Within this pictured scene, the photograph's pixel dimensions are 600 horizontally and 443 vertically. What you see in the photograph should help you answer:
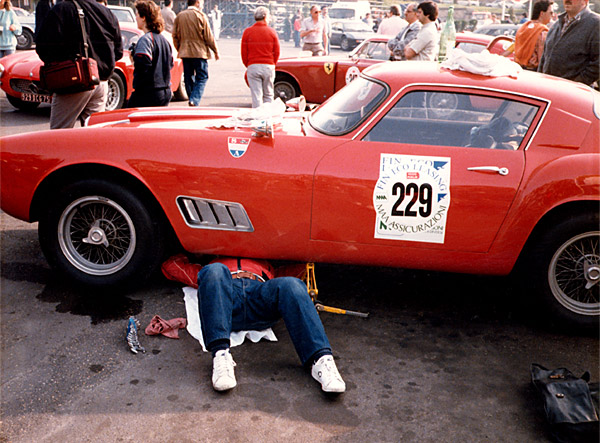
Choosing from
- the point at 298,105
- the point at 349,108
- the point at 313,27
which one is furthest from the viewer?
the point at 313,27

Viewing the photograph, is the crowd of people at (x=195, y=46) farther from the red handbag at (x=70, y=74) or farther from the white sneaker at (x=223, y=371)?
the white sneaker at (x=223, y=371)

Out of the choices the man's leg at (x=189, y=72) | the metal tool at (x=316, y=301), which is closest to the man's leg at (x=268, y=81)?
the man's leg at (x=189, y=72)

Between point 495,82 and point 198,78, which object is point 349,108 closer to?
point 495,82

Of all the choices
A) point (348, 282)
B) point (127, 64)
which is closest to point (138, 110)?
point (348, 282)

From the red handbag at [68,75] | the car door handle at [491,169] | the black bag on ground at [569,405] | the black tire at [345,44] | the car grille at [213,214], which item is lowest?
the black tire at [345,44]

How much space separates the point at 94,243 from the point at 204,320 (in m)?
1.16

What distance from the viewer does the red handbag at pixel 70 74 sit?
525cm

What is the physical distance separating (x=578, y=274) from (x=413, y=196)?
113 centimetres

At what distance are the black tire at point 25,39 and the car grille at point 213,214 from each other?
18282mm

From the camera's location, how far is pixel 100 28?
18.0ft

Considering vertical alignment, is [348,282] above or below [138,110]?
below

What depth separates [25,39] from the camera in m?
19.8

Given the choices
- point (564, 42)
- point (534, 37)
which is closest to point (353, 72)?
point (534, 37)

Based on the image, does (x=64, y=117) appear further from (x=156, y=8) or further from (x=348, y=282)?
(x=348, y=282)
